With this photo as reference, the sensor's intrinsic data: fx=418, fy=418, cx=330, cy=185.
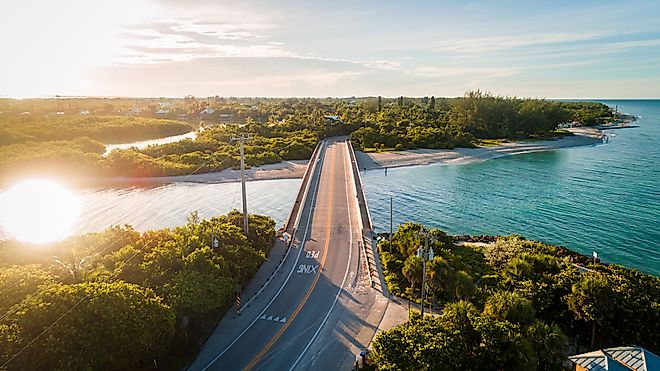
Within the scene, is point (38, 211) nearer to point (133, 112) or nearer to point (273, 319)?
point (273, 319)

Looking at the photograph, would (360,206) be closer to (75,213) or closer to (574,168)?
(75,213)

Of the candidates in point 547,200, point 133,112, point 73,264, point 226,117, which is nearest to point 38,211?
point 73,264

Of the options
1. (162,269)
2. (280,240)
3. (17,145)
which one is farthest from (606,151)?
(17,145)

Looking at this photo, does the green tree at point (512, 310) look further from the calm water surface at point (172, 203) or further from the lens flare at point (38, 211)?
the lens flare at point (38, 211)

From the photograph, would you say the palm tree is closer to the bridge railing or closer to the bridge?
the bridge

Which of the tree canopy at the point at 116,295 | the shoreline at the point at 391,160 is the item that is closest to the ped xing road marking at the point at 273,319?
the tree canopy at the point at 116,295
